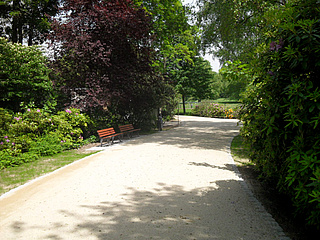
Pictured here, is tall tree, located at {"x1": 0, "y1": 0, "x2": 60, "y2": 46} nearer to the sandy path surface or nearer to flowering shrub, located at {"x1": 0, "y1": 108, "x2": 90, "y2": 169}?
flowering shrub, located at {"x1": 0, "y1": 108, "x2": 90, "y2": 169}

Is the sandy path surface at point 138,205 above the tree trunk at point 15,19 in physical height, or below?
below

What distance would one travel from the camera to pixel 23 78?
10.8 m

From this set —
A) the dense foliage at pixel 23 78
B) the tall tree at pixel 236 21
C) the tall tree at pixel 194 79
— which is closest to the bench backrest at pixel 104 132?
the dense foliage at pixel 23 78

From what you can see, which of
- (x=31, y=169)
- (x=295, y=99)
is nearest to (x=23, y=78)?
(x=31, y=169)

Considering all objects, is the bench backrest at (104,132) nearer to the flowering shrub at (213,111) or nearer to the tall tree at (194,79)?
the flowering shrub at (213,111)

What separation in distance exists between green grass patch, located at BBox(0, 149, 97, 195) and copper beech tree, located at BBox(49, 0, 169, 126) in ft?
10.9

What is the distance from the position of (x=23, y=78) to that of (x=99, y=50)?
11.5ft

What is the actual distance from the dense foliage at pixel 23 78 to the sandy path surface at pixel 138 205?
5.11 meters

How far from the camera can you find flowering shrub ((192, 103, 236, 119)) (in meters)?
28.7

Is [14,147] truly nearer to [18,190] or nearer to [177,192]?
[18,190]

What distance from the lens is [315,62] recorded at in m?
3.06

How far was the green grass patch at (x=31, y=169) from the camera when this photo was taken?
20.0 feet

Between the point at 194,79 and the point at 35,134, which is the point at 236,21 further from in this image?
the point at 194,79

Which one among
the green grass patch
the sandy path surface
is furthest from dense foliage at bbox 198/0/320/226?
the green grass patch
